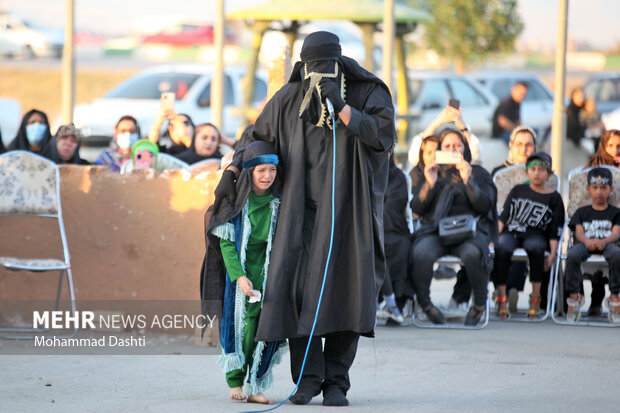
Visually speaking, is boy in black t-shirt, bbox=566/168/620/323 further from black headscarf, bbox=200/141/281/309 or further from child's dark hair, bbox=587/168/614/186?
black headscarf, bbox=200/141/281/309

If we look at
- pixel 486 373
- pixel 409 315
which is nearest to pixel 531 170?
pixel 409 315

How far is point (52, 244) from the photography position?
841 centimetres

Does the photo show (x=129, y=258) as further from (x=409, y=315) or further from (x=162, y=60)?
(x=162, y=60)

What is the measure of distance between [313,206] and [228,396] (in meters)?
1.17

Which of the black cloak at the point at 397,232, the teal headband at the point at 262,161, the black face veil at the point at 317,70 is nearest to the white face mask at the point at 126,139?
the black cloak at the point at 397,232

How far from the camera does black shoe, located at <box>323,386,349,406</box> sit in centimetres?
596

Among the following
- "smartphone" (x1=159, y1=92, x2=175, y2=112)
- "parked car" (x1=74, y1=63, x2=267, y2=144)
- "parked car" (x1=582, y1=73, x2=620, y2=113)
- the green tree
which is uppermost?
the green tree

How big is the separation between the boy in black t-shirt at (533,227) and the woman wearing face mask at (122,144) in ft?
10.3

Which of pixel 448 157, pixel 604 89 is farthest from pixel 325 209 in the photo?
pixel 604 89

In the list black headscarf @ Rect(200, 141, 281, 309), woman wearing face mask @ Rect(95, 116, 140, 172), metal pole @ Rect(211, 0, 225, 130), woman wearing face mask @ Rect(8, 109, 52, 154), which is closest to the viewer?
black headscarf @ Rect(200, 141, 281, 309)

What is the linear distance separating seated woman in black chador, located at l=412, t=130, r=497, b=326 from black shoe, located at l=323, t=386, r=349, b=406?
2718 mm

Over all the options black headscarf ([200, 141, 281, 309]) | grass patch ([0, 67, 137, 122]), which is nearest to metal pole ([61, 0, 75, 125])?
black headscarf ([200, 141, 281, 309])

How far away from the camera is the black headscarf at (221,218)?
589 cm

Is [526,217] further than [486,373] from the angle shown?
Yes
